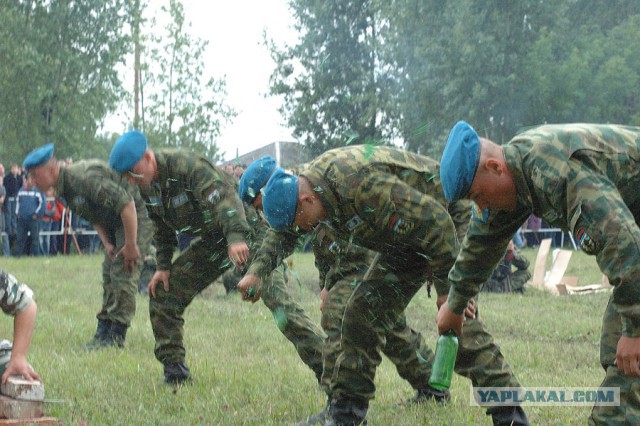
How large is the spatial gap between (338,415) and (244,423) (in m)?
0.70

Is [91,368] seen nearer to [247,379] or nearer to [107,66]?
[247,379]

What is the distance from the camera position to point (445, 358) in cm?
511

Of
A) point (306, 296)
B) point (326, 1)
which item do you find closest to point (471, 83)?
point (326, 1)

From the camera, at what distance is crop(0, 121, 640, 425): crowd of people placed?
4.08 meters

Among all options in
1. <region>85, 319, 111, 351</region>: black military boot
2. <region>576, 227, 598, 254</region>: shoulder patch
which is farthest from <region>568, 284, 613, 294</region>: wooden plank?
<region>576, 227, 598, 254</region>: shoulder patch

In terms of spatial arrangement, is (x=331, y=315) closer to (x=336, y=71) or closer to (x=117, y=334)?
(x=117, y=334)

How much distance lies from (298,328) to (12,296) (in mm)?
2567

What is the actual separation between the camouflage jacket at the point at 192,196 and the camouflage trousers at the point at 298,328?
21.3 inches

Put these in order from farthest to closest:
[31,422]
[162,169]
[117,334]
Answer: [117,334]
[162,169]
[31,422]

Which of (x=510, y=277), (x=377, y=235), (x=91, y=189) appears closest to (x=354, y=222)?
(x=377, y=235)

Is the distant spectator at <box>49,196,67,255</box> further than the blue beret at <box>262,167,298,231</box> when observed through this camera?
Yes

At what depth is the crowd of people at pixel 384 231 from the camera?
4.08 metres

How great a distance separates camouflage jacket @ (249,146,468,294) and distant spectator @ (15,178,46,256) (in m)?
15.1

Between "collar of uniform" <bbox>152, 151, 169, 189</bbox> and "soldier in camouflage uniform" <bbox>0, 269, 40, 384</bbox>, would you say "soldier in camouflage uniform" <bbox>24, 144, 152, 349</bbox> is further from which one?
"soldier in camouflage uniform" <bbox>0, 269, 40, 384</bbox>
